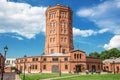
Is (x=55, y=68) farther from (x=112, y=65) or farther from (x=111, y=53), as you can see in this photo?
(x=111, y=53)

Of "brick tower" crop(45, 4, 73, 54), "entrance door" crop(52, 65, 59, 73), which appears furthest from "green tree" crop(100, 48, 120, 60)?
"entrance door" crop(52, 65, 59, 73)

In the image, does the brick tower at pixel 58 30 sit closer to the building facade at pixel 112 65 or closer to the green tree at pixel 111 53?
the building facade at pixel 112 65

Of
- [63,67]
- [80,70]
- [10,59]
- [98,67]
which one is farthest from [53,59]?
[10,59]

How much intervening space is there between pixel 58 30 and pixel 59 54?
412 inches

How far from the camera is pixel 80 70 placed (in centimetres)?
7412

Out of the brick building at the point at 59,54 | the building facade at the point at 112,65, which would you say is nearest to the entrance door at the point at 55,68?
the brick building at the point at 59,54

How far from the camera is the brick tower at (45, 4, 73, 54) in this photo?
→ 8350 cm

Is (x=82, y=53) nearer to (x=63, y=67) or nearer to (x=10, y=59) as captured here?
(x=63, y=67)

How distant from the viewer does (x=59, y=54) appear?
78.5 meters

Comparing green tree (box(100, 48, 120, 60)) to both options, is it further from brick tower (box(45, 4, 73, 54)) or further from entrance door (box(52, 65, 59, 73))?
entrance door (box(52, 65, 59, 73))

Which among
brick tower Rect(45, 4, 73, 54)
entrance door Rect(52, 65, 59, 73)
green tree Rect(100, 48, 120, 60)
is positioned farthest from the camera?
green tree Rect(100, 48, 120, 60)

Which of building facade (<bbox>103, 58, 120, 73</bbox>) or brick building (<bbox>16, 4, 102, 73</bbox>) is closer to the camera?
brick building (<bbox>16, 4, 102, 73</bbox>)

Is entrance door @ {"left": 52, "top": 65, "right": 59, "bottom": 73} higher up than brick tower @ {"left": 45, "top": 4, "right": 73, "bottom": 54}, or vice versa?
brick tower @ {"left": 45, "top": 4, "right": 73, "bottom": 54}

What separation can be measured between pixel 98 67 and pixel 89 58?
5.58 meters
